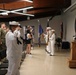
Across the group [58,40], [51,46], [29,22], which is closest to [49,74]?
[51,46]

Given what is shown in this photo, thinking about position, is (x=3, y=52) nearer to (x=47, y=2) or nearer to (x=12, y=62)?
(x=12, y=62)

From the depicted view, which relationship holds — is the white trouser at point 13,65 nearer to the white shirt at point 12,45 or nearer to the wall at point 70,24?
the white shirt at point 12,45

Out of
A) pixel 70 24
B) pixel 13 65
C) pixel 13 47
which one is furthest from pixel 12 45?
pixel 70 24

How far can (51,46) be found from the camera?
12.5 m

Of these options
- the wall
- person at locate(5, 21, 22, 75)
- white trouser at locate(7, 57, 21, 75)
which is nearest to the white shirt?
person at locate(5, 21, 22, 75)

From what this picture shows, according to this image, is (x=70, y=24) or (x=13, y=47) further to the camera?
(x=70, y=24)

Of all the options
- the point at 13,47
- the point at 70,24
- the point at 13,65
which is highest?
the point at 70,24

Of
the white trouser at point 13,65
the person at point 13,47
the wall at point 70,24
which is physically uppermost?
the wall at point 70,24

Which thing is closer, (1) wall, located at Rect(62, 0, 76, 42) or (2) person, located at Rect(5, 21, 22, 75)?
(2) person, located at Rect(5, 21, 22, 75)

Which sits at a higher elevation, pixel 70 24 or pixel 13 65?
pixel 70 24

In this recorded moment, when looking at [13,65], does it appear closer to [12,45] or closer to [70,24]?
[12,45]

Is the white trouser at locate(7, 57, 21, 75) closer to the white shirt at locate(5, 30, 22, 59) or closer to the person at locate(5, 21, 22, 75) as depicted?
the person at locate(5, 21, 22, 75)

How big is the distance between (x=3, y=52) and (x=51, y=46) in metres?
5.68

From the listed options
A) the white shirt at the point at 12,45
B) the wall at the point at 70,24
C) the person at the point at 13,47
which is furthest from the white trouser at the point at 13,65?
the wall at the point at 70,24
